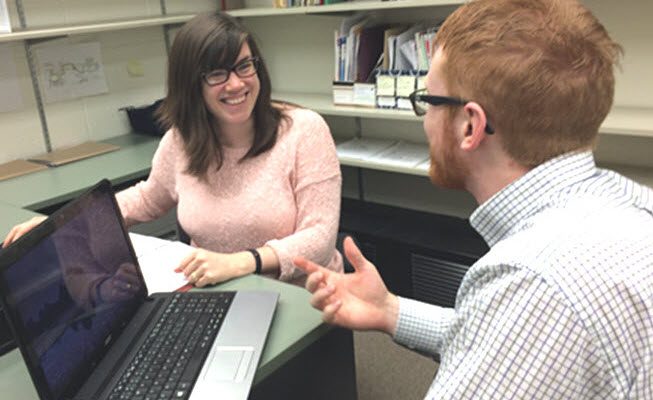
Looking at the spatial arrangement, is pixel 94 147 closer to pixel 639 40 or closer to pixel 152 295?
pixel 152 295

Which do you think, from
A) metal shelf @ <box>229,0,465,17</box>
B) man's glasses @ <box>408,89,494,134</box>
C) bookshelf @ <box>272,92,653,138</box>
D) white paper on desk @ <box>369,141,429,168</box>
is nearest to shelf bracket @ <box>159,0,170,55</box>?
metal shelf @ <box>229,0,465,17</box>

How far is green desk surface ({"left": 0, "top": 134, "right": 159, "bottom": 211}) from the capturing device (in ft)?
7.23

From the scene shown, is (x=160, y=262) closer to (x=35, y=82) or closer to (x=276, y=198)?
(x=276, y=198)

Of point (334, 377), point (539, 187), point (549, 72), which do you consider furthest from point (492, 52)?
point (334, 377)

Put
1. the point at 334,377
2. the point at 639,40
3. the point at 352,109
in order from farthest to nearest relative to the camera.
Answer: the point at 352,109, the point at 639,40, the point at 334,377

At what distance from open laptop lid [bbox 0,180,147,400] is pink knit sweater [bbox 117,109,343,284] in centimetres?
43

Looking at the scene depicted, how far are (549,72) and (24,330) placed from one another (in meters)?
0.84

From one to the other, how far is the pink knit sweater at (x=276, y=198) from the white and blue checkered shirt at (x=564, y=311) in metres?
0.83

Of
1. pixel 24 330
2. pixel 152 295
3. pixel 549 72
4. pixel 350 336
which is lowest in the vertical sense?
pixel 350 336

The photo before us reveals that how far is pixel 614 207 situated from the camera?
2.59 ft

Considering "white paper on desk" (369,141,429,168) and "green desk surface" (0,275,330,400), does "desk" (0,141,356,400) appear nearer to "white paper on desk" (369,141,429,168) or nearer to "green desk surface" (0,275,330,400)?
"green desk surface" (0,275,330,400)

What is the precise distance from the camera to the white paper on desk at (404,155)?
2.55 m

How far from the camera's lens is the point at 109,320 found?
109 cm

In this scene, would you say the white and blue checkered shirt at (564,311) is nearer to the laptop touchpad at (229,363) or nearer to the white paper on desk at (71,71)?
the laptop touchpad at (229,363)
